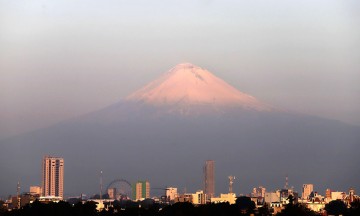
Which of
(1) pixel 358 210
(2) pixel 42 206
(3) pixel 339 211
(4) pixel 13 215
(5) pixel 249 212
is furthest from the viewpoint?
(3) pixel 339 211

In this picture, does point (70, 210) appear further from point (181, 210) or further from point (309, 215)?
point (309, 215)

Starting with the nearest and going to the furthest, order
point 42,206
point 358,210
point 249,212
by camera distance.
A: point 358,210, point 42,206, point 249,212

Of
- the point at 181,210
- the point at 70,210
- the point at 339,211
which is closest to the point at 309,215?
the point at 181,210

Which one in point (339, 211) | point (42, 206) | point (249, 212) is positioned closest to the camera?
point (42, 206)

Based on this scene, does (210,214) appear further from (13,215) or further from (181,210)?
(13,215)

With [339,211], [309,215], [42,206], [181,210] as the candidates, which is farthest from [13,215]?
[339,211]

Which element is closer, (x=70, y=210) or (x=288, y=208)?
(x=288, y=208)

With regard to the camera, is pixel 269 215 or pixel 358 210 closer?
pixel 358 210

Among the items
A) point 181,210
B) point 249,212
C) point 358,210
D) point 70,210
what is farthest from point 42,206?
point 358,210
